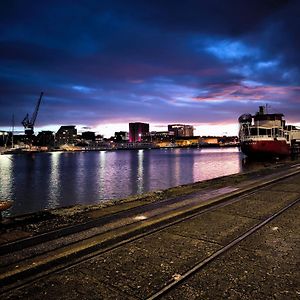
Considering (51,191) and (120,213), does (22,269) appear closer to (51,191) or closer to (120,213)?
(120,213)

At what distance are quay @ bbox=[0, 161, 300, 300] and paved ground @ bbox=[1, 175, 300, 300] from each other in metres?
0.02

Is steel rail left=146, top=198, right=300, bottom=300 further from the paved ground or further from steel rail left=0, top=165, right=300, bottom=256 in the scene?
steel rail left=0, top=165, right=300, bottom=256

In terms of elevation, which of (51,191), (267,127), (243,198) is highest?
(267,127)

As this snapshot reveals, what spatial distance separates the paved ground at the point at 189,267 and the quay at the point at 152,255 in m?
0.02

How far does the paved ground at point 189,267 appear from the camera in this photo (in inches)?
189

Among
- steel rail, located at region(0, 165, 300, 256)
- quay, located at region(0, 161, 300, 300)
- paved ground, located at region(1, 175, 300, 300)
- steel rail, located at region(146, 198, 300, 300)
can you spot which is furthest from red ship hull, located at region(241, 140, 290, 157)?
paved ground, located at region(1, 175, 300, 300)

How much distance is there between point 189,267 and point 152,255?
0.97 m

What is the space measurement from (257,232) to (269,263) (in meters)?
2.16

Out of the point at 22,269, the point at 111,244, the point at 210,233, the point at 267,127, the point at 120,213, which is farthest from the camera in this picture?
the point at 267,127

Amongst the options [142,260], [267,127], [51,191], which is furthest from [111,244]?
[267,127]

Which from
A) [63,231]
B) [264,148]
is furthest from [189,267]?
[264,148]

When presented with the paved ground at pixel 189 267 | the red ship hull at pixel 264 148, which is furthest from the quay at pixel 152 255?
the red ship hull at pixel 264 148

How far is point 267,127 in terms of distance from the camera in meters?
63.7

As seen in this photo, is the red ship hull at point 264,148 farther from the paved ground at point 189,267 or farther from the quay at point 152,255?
the paved ground at point 189,267
